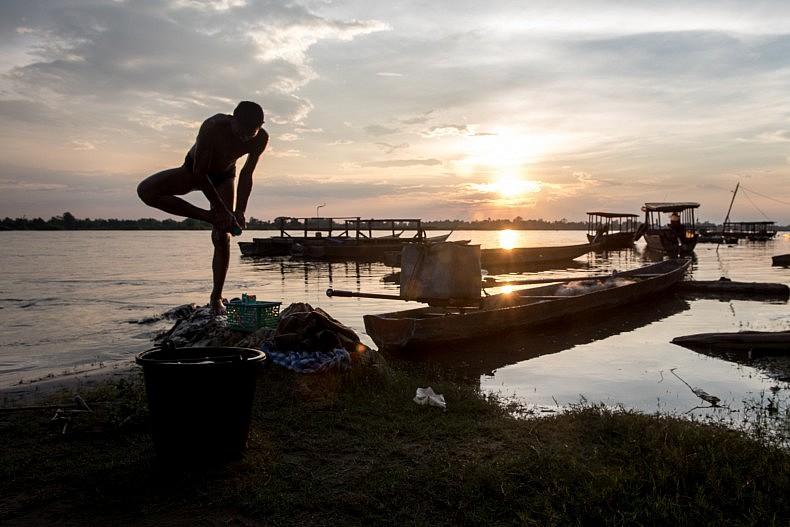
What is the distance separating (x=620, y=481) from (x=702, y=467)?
720 mm

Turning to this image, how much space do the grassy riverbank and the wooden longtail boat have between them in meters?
3.87

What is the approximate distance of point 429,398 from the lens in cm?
570

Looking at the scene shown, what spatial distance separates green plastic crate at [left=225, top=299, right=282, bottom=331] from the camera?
691cm

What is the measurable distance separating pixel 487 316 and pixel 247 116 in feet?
21.3

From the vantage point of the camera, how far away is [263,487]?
3.57 meters

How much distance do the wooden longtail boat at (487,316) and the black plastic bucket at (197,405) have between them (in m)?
5.45

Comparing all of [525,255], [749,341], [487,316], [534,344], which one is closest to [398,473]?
[487,316]

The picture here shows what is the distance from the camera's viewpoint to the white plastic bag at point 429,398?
5.61m

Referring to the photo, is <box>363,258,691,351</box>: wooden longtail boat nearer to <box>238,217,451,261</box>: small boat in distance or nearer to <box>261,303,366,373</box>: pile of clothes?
<box>261,303,366,373</box>: pile of clothes

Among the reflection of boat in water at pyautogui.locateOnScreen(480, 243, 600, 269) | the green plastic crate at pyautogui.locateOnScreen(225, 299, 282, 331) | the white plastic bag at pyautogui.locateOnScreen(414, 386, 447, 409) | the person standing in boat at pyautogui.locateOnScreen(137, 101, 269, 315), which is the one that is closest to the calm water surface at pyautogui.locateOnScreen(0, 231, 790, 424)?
the white plastic bag at pyautogui.locateOnScreen(414, 386, 447, 409)

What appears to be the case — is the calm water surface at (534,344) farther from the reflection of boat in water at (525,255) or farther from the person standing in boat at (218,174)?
the reflection of boat in water at (525,255)

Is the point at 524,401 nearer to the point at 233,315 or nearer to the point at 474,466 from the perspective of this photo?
the point at 474,466

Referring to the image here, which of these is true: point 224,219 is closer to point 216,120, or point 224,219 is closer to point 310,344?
point 216,120

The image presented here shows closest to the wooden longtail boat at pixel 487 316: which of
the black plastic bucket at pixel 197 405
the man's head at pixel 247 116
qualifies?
the man's head at pixel 247 116
